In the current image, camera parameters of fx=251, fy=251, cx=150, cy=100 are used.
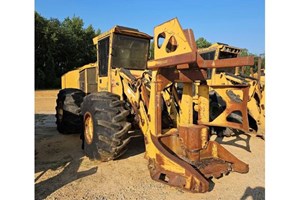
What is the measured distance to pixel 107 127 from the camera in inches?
167

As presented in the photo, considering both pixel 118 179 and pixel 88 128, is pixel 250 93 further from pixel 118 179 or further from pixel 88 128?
pixel 118 179

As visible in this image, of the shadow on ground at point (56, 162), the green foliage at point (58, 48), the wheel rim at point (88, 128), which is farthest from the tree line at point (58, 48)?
the wheel rim at point (88, 128)

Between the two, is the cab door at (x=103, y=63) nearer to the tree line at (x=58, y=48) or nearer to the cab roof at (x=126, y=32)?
the cab roof at (x=126, y=32)

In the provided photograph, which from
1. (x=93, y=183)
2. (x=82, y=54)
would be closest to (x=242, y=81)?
(x=93, y=183)

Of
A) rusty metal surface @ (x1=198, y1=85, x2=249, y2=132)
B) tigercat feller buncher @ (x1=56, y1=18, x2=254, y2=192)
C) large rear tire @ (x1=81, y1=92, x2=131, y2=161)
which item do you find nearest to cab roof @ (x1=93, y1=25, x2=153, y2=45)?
tigercat feller buncher @ (x1=56, y1=18, x2=254, y2=192)

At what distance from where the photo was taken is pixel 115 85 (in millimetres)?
5453

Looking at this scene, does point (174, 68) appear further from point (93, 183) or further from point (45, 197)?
point (45, 197)

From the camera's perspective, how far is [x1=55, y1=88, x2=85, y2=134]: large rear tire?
7.03 m

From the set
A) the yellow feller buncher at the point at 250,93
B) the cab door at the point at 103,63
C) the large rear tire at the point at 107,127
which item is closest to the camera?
the large rear tire at the point at 107,127

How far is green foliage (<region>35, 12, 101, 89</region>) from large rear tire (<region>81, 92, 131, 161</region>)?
2193cm

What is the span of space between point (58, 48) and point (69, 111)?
75.2 ft

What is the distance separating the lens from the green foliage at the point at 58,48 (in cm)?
2569

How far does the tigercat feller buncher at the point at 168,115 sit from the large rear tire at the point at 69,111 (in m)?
1.88

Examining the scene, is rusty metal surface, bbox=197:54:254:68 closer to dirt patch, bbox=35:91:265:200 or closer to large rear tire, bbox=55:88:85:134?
dirt patch, bbox=35:91:265:200
